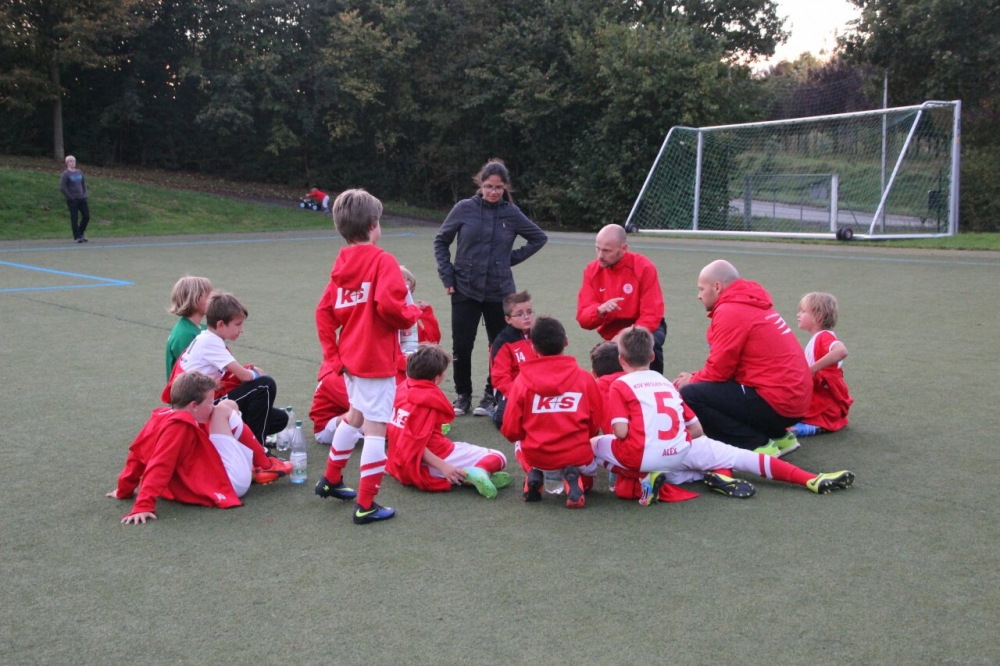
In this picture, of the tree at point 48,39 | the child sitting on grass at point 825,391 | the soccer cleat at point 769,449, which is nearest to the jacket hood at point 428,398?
the soccer cleat at point 769,449

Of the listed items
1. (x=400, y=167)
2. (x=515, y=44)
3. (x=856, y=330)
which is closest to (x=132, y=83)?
(x=400, y=167)

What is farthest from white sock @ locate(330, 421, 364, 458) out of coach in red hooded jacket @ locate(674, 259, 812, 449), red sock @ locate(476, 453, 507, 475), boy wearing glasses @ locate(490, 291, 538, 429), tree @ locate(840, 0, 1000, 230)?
tree @ locate(840, 0, 1000, 230)

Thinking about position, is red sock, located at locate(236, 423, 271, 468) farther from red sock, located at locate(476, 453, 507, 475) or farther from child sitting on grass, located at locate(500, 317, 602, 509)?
child sitting on grass, located at locate(500, 317, 602, 509)

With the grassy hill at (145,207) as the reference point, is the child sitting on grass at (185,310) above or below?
below

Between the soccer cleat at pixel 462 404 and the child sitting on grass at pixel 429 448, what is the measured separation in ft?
4.94

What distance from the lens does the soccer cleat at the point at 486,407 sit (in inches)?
255

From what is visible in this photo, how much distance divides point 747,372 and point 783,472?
0.72m

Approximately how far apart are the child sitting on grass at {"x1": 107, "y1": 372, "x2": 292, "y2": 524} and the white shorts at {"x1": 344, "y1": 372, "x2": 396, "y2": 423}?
81cm

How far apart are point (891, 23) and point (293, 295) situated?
971 inches

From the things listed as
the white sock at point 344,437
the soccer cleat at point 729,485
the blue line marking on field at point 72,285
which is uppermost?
the blue line marking on field at point 72,285

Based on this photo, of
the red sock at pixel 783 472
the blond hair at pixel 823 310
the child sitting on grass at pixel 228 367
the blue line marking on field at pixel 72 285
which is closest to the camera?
the red sock at pixel 783 472

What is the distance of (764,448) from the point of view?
5.32 meters

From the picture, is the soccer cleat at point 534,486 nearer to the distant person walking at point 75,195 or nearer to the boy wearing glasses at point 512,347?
the boy wearing glasses at point 512,347

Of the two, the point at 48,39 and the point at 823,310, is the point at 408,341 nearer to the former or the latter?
the point at 823,310
